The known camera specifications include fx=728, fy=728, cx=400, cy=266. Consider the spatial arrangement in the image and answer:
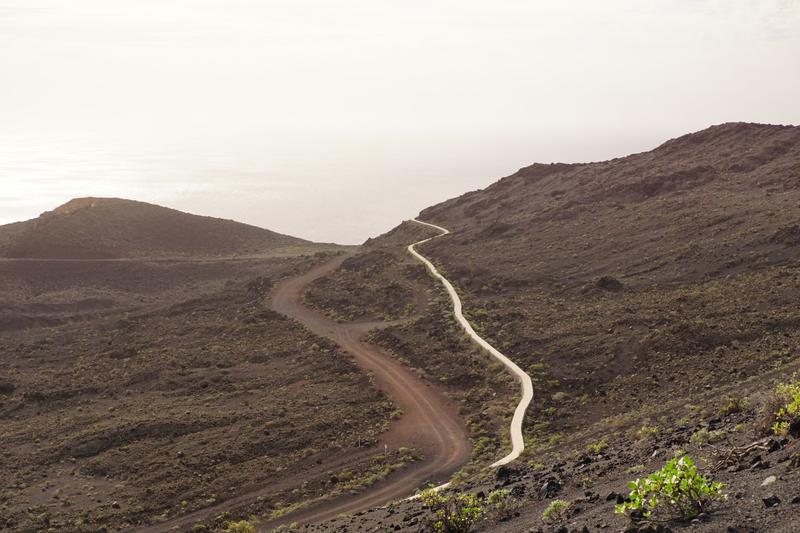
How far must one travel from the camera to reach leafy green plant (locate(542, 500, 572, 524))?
9.74m

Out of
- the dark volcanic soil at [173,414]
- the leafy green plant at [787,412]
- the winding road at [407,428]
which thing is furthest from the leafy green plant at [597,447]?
the dark volcanic soil at [173,414]

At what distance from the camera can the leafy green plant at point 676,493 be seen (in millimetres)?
7384

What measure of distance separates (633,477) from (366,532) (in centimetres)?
477

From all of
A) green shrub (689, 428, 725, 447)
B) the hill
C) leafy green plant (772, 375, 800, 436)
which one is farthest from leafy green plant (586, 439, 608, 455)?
leafy green plant (772, 375, 800, 436)

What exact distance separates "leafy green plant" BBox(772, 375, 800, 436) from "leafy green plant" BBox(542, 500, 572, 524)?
2910mm

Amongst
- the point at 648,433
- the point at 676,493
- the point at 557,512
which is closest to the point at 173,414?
the point at 648,433

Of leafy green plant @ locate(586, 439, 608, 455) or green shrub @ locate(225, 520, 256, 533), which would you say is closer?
leafy green plant @ locate(586, 439, 608, 455)

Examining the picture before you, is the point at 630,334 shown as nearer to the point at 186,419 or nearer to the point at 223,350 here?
the point at 186,419

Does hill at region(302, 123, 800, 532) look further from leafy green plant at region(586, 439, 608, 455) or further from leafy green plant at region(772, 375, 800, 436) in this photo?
leafy green plant at region(772, 375, 800, 436)

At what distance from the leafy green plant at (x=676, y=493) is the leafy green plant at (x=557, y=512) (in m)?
2.03

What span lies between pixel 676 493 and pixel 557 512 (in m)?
2.75

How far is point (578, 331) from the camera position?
2759 centimetres

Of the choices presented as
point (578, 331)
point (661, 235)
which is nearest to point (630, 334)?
point (578, 331)

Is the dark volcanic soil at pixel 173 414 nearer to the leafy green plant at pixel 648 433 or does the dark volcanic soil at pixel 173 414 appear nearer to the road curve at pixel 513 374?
the road curve at pixel 513 374
